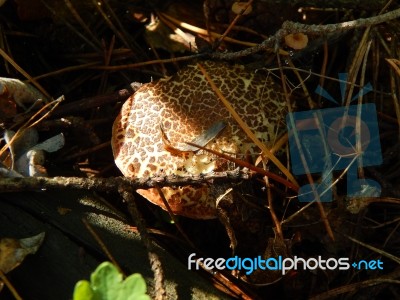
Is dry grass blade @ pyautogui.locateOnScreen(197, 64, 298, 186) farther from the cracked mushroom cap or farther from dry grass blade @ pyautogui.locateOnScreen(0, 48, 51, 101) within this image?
dry grass blade @ pyautogui.locateOnScreen(0, 48, 51, 101)

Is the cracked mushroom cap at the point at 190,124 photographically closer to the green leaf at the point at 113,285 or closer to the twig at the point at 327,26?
the twig at the point at 327,26

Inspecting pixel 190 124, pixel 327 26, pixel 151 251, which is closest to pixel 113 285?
pixel 151 251

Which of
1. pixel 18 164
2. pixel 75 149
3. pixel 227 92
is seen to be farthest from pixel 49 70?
pixel 227 92

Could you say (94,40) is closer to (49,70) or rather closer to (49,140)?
(49,70)

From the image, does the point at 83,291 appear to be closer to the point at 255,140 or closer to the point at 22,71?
the point at 255,140

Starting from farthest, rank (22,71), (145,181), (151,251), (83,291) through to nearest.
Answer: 1. (22,71)
2. (145,181)
3. (151,251)
4. (83,291)
